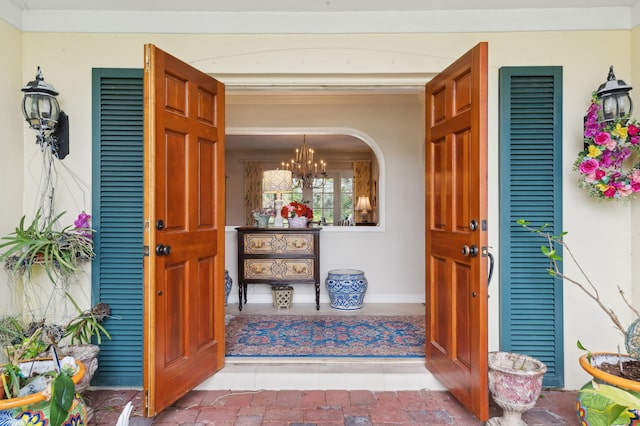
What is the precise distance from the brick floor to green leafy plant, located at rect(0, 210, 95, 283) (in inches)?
35.6

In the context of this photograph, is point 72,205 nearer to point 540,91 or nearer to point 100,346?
point 100,346

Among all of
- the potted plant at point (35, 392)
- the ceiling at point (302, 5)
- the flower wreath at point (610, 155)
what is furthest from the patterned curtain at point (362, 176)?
the potted plant at point (35, 392)

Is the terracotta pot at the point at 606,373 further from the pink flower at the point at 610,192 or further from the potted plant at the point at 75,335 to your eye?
the potted plant at the point at 75,335

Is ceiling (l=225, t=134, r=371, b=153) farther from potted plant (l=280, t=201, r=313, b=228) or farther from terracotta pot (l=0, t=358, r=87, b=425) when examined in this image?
terracotta pot (l=0, t=358, r=87, b=425)

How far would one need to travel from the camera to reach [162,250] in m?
2.10

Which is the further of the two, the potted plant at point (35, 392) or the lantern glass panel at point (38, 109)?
the lantern glass panel at point (38, 109)

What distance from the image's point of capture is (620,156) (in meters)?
2.29

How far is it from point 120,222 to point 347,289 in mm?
2445

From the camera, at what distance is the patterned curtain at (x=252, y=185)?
879 cm

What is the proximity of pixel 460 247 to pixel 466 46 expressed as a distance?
143cm

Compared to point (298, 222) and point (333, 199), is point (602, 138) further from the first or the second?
point (333, 199)

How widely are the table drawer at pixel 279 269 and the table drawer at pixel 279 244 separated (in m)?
0.10

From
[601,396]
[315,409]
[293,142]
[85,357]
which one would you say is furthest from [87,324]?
[293,142]

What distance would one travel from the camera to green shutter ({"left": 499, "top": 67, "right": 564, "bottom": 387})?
2607mm
